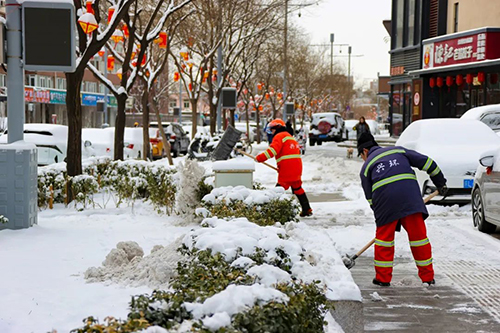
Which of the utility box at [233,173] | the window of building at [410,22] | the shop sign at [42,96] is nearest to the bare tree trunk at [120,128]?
the utility box at [233,173]

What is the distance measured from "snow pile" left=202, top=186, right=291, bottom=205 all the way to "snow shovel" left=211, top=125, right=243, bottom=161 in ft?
10.3

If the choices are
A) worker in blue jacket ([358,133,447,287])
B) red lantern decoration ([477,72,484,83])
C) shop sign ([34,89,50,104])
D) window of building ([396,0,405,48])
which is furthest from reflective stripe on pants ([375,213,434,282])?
shop sign ([34,89,50,104])

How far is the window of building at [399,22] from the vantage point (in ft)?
153

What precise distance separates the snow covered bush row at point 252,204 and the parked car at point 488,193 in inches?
118

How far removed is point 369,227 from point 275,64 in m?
41.1

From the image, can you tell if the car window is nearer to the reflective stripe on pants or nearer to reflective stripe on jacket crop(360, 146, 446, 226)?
reflective stripe on jacket crop(360, 146, 446, 226)

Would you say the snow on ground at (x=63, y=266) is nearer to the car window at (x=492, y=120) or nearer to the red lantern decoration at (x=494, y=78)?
the car window at (x=492, y=120)

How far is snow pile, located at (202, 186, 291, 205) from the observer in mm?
9266

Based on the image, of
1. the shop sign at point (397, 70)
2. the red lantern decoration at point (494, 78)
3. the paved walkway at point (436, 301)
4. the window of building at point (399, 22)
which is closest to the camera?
the paved walkway at point (436, 301)

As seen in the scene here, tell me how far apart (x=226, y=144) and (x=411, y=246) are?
6.00 metres

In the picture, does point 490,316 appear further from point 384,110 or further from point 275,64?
point 384,110

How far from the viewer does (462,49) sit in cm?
3266

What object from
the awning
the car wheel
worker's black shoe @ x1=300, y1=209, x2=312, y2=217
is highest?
the awning

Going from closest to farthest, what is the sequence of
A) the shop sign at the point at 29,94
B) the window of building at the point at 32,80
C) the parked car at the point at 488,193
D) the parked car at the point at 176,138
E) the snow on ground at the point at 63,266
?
the snow on ground at the point at 63,266
the parked car at the point at 488,193
the parked car at the point at 176,138
the shop sign at the point at 29,94
the window of building at the point at 32,80
